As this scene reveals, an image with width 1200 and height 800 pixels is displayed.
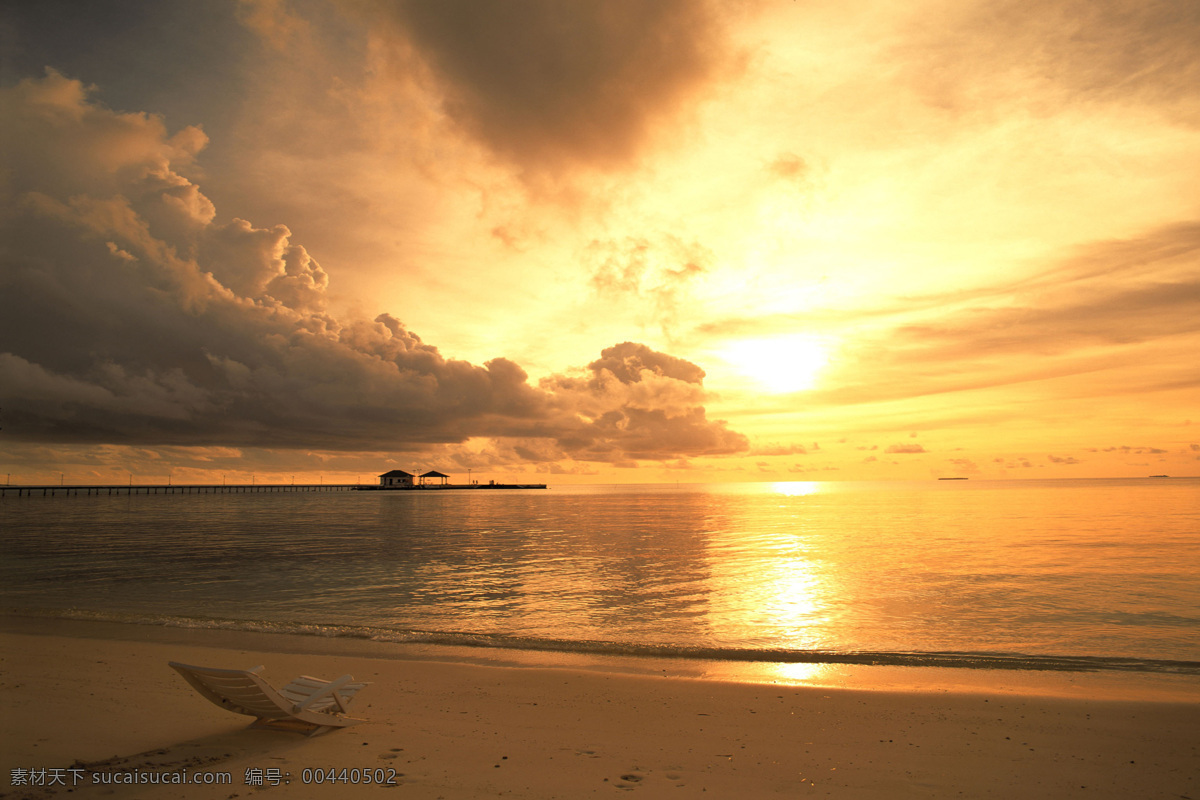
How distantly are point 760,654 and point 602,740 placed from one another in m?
7.17

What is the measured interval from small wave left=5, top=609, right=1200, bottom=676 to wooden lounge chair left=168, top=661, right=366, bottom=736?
6928 millimetres

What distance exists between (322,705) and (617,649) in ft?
26.4

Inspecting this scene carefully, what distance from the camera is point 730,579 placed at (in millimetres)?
26750

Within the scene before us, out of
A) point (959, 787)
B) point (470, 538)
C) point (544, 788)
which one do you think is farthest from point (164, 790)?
point (470, 538)

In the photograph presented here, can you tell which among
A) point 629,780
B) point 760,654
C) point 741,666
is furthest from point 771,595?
point 629,780

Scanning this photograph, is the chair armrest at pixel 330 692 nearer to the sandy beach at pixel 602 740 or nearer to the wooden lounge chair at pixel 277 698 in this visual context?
the wooden lounge chair at pixel 277 698

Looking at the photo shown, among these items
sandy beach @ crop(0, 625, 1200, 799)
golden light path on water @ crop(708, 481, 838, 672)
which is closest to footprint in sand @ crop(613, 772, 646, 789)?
sandy beach @ crop(0, 625, 1200, 799)

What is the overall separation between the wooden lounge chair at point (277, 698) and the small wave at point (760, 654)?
693cm

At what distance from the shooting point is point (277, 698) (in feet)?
26.0

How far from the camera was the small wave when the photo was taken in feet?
45.1

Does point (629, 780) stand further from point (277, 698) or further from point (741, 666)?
point (741, 666)

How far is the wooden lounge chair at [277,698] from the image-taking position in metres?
7.57

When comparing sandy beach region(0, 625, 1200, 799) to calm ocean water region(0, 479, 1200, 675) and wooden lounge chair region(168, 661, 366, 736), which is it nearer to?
wooden lounge chair region(168, 661, 366, 736)

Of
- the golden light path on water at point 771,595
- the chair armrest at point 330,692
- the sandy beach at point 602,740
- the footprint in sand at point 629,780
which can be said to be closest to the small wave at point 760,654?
the golden light path on water at point 771,595
